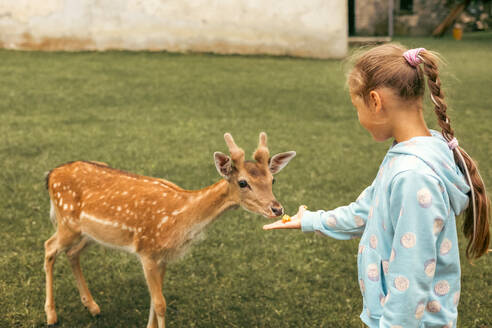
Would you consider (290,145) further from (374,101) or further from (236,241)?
(374,101)

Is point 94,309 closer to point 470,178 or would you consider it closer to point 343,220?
point 343,220

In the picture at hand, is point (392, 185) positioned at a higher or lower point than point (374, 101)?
lower

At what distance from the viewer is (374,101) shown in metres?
2.44

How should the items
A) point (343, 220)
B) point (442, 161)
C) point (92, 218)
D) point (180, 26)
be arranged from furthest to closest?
point (180, 26)
point (92, 218)
point (343, 220)
point (442, 161)

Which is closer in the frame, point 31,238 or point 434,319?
point 434,319

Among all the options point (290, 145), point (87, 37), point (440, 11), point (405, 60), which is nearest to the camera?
point (405, 60)

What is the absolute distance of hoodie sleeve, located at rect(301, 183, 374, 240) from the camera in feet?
9.34

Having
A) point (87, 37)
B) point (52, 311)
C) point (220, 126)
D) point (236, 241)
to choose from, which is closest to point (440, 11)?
point (87, 37)

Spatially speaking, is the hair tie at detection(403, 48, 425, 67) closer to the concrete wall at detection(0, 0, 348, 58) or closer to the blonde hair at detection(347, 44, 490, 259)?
the blonde hair at detection(347, 44, 490, 259)

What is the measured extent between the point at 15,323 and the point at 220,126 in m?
5.98

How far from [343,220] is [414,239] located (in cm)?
71

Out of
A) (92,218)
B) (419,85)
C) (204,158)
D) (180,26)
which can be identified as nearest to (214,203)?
(92,218)

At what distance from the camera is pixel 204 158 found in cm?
805

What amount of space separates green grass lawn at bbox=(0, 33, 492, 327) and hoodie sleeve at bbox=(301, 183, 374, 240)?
2.26 ft
